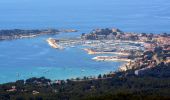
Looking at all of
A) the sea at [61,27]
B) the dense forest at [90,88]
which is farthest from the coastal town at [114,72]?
the sea at [61,27]

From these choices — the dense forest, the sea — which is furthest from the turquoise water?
the dense forest

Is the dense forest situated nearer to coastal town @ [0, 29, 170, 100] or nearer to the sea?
coastal town @ [0, 29, 170, 100]

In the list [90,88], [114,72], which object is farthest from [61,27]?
[90,88]

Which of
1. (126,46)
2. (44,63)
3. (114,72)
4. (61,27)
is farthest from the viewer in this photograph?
(61,27)

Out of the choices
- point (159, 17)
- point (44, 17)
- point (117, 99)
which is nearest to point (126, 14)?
point (159, 17)

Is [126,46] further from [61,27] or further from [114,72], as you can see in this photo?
[61,27]
